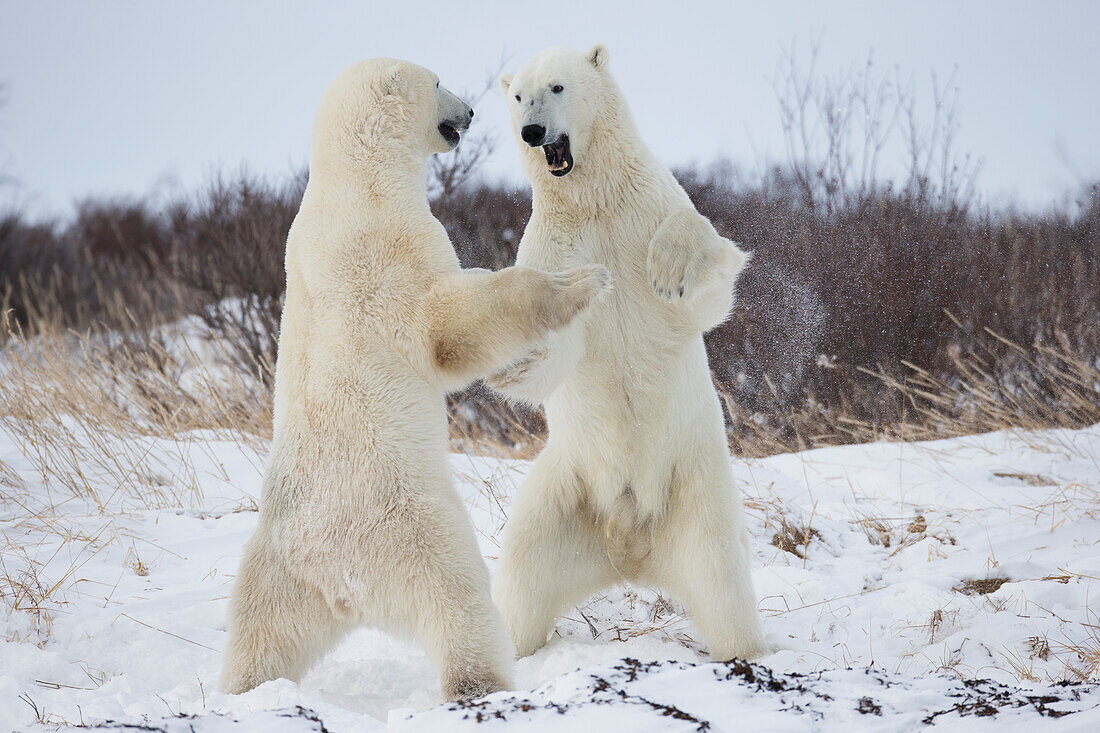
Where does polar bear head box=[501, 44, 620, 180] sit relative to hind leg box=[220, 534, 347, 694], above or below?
above

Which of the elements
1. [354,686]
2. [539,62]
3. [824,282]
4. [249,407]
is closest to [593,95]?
[539,62]

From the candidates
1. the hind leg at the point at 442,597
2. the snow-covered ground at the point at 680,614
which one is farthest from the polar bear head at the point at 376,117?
the snow-covered ground at the point at 680,614

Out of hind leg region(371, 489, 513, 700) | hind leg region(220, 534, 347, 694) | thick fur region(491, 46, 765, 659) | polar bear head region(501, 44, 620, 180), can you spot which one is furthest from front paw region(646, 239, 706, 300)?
hind leg region(220, 534, 347, 694)

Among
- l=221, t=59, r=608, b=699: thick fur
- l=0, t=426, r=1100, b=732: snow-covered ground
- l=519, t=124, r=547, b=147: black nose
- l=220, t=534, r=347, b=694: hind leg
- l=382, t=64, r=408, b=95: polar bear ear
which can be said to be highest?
l=382, t=64, r=408, b=95: polar bear ear

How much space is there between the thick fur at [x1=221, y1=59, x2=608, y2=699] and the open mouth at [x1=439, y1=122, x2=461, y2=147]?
239 millimetres

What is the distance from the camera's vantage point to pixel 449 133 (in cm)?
240

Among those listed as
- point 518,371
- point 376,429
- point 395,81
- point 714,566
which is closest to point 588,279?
point 518,371

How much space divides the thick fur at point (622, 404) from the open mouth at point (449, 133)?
264 millimetres

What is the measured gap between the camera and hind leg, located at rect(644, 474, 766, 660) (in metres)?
2.56

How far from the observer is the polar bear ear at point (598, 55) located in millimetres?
2768

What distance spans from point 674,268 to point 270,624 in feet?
4.68

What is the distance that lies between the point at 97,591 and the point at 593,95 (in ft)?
8.14

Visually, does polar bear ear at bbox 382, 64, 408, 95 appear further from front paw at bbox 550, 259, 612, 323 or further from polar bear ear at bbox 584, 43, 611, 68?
polar bear ear at bbox 584, 43, 611, 68

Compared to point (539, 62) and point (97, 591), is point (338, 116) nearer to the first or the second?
point (539, 62)
